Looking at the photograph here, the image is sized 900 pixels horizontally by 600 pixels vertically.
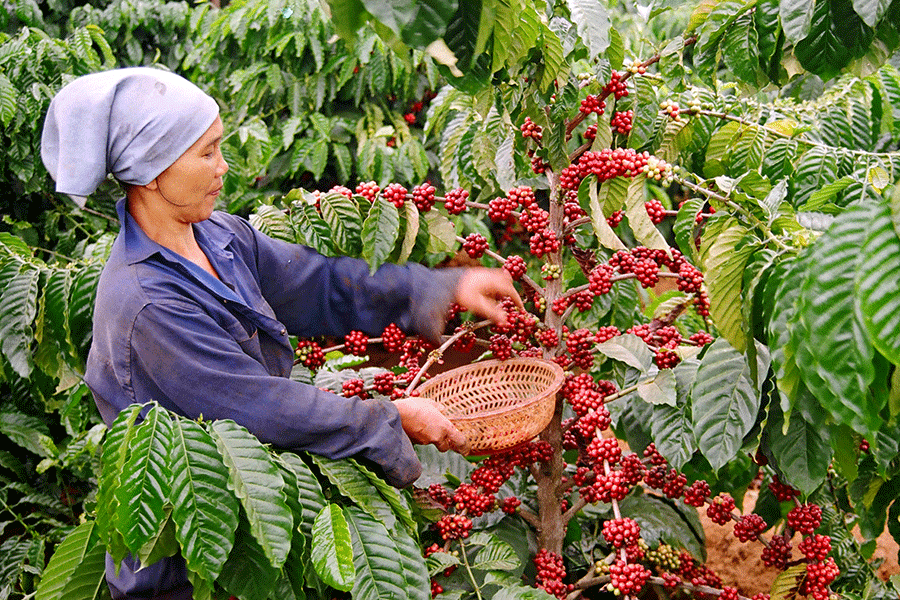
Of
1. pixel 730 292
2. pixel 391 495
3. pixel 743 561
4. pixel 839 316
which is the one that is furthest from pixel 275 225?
pixel 743 561

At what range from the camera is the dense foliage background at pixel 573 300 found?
0.93 m

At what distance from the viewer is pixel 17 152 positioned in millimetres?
3172

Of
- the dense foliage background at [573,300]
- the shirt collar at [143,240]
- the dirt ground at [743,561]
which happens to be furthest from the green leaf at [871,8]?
the dirt ground at [743,561]

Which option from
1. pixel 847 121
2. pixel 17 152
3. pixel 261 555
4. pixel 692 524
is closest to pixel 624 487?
pixel 692 524

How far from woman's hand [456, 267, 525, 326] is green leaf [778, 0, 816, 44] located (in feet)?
2.79

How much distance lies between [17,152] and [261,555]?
2585mm

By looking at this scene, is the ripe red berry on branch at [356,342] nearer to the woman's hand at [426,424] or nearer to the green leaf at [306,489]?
the woman's hand at [426,424]

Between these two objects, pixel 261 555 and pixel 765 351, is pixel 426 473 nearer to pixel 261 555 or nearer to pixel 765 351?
pixel 261 555

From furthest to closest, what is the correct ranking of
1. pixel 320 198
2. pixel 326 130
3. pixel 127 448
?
1. pixel 326 130
2. pixel 320 198
3. pixel 127 448

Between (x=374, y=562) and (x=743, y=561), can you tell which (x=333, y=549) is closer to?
(x=374, y=562)

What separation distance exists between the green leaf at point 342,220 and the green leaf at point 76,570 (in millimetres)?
800

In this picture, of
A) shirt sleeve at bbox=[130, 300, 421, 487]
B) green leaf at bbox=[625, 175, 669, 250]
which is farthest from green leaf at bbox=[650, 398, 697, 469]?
shirt sleeve at bbox=[130, 300, 421, 487]

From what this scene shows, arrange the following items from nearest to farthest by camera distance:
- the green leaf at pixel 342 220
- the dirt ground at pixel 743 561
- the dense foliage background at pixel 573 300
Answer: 1. the dense foliage background at pixel 573 300
2. the green leaf at pixel 342 220
3. the dirt ground at pixel 743 561

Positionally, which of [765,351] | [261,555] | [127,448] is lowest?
[261,555]
